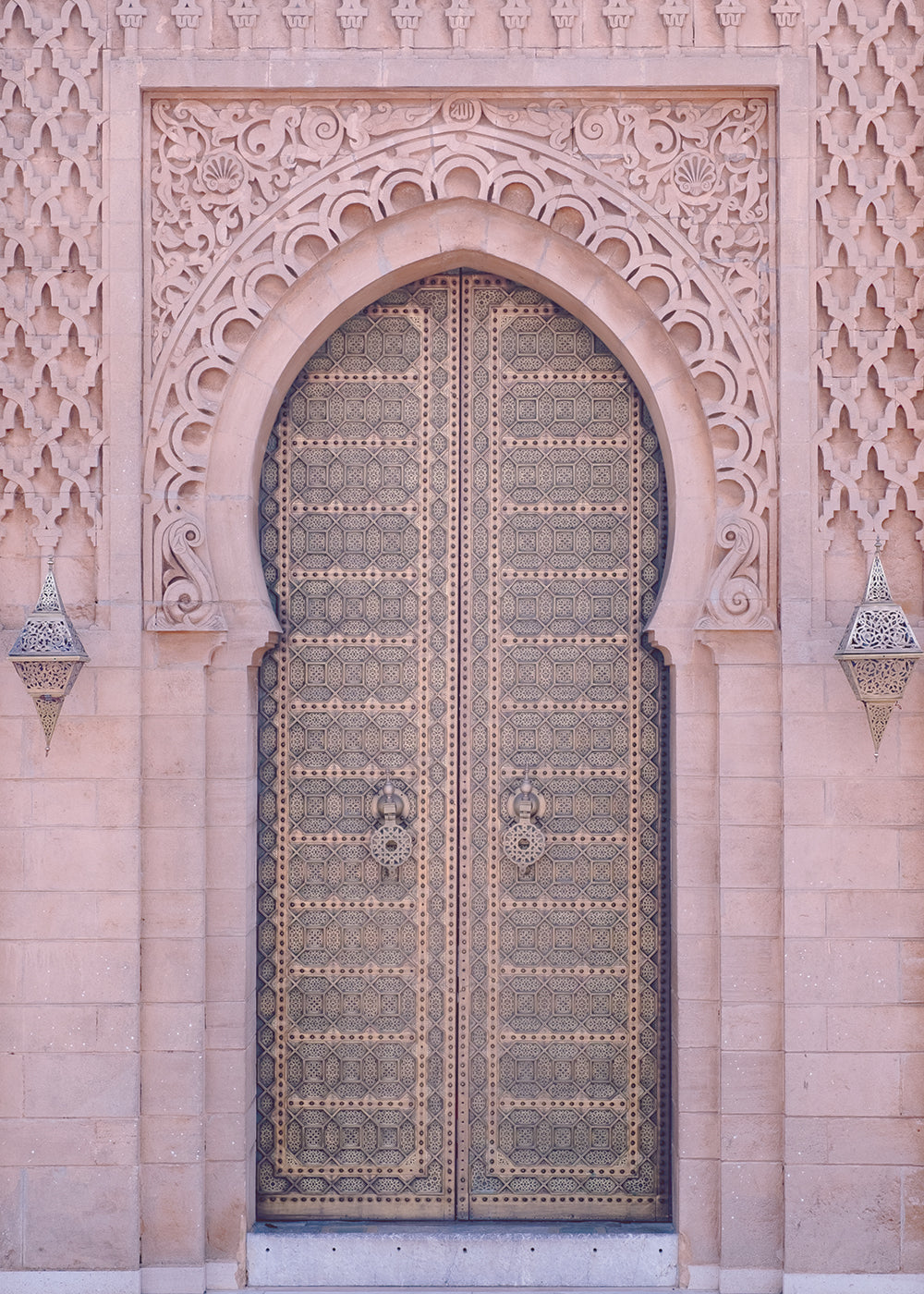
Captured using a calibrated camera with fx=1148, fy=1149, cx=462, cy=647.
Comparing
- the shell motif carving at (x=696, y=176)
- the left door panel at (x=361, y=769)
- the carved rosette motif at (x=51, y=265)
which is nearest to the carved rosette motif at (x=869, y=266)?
the shell motif carving at (x=696, y=176)

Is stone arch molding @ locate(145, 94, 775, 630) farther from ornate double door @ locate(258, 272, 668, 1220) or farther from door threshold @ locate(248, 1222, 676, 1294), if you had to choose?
door threshold @ locate(248, 1222, 676, 1294)

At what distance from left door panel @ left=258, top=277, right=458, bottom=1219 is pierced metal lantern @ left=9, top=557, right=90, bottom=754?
73 centimetres

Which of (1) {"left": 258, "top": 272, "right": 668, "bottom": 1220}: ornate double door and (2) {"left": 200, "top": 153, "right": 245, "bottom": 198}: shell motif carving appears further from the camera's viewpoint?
(1) {"left": 258, "top": 272, "right": 668, "bottom": 1220}: ornate double door

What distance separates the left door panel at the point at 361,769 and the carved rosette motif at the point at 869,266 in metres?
1.30

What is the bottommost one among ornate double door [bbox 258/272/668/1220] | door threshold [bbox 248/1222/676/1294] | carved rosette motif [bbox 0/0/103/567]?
door threshold [bbox 248/1222/676/1294]

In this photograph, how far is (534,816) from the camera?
13.3 feet

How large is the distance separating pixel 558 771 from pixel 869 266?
1.99 m

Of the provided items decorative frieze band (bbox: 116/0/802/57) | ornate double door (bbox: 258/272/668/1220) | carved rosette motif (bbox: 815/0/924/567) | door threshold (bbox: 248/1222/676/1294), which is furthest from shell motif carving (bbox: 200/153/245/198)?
door threshold (bbox: 248/1222/676/1294)

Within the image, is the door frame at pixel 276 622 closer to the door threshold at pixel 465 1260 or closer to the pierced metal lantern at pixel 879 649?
the door threshold at pixel 465 1260

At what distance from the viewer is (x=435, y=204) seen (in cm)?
388

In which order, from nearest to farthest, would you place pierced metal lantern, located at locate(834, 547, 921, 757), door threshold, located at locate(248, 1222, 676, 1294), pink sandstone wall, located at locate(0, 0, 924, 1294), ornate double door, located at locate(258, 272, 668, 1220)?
pierced metal lantern, located at locate(834, 547, 921, 757)
pink sandstone wall, located at locate(0, 0, 924, 1294)
door threshold, located at locate(248, 1222, 676, 1294)
ornate double door, located at locate(258, 272, 668, 1220)

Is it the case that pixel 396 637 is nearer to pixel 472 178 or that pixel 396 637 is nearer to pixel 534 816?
pixel 534 816

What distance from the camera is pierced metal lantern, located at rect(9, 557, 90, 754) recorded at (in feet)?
11.7

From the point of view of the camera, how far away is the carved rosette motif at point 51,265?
3.80 metres
